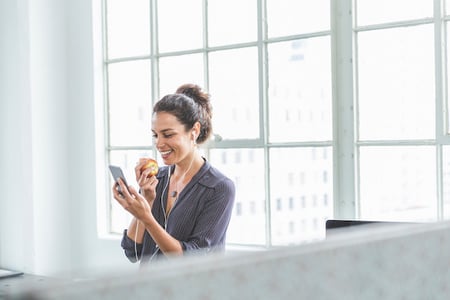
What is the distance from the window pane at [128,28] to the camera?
4668mm

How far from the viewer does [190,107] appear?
2.81 m

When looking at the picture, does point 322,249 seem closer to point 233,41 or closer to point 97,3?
point 233,41

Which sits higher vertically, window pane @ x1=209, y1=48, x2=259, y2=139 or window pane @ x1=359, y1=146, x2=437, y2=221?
window pane @ x1=209, y1=48, x2=259, y2=139

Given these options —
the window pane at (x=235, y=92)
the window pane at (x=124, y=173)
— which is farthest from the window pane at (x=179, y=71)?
the window pane at (x=124, y=173)

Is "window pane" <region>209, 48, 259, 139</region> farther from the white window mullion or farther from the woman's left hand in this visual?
the woman's left hand

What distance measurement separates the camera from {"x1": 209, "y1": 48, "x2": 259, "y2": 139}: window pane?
13.3 ft

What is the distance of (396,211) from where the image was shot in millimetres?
3500

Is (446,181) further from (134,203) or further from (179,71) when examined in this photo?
(179,71)

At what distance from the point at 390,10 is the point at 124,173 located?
6.91ft

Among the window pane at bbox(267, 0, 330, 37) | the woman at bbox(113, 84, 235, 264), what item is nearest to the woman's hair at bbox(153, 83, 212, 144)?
the woman at bbox(113, 84, 235, 264)

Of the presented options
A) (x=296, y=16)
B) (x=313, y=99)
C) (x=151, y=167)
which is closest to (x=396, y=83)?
(x=313, y=99)

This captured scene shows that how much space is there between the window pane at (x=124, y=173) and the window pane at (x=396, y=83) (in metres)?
1.69

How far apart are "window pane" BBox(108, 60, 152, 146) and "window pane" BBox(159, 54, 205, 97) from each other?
0.14 meters

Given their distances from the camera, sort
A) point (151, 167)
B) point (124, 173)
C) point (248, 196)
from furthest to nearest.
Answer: point (124, 173)
point (248, 196)
point (151, 167)
